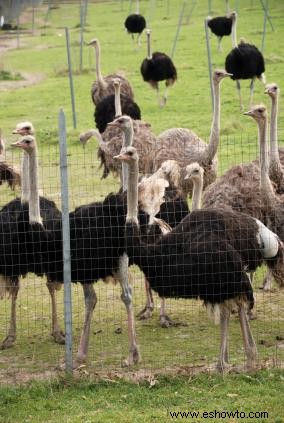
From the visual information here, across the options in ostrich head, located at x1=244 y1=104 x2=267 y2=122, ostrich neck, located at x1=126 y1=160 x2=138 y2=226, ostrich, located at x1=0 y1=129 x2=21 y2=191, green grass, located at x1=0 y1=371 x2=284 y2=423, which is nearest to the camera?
green grass, located at x1=0 y1=371 x2=284 y2=423

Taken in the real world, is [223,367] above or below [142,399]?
above

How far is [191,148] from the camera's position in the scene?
11547 millimetres

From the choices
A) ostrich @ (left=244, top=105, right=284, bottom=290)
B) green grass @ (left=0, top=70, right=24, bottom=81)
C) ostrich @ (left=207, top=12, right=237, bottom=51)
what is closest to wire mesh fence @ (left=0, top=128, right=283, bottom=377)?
ostrich @ (left=244, top=105, right=284, bottom=290)

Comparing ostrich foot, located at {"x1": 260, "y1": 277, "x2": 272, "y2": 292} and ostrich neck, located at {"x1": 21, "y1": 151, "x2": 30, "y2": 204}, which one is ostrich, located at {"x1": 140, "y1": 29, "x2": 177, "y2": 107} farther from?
ostrich neck, located at {"x1": 21, "y1": 151, "x2": 30, "y2": 204}

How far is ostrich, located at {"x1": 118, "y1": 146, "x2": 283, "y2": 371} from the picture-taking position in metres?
7.14

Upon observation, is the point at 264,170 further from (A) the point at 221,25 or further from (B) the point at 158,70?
(A) the point at 221,25

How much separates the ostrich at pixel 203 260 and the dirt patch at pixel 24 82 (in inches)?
674

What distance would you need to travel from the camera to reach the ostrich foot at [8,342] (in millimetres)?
8347

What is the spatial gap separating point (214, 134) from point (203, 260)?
3.78 meters

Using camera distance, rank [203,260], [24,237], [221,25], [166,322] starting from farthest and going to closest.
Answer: [221,25] < [166,322] < [24,237] < [203,260]

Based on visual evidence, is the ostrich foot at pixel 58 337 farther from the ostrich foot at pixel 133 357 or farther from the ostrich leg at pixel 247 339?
the ostrich leg at pixel 247 339

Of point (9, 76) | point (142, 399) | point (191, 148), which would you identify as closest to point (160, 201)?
point (142, 399)

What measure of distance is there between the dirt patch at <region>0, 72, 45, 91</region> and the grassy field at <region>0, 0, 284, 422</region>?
0.03 meters

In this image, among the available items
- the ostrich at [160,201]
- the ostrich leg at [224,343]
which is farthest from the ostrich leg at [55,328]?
the ostrich leg at [224,343]
